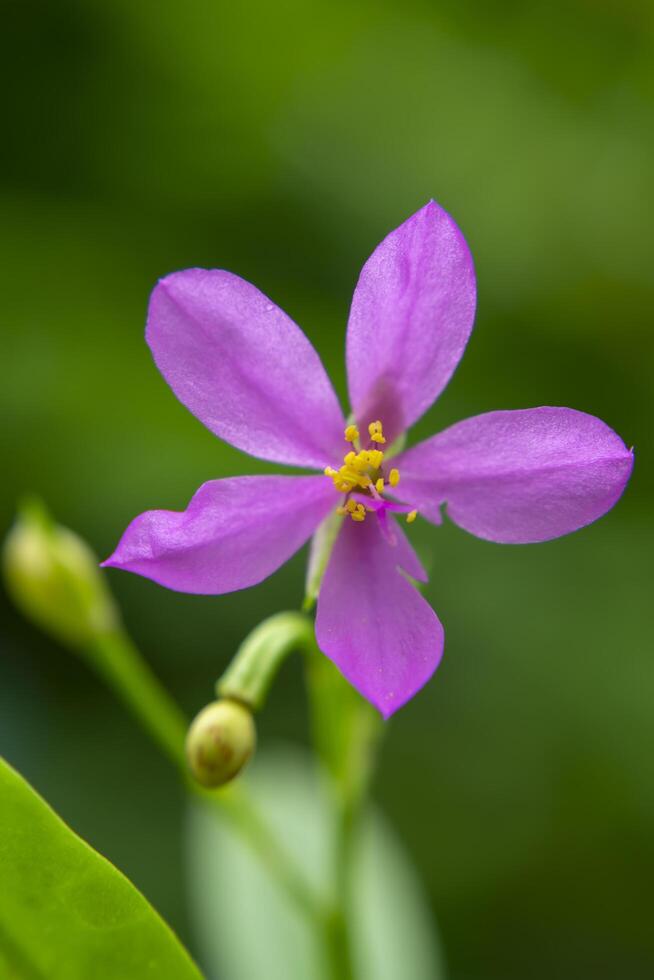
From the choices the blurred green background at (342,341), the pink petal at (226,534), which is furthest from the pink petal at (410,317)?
the blurred green background at (342,341)

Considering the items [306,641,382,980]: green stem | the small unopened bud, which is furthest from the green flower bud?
the small unopened bud

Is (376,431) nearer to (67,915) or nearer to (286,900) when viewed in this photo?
(67,915)

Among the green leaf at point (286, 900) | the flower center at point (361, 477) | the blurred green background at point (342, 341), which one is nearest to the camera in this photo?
the flower center at point (361, 477)

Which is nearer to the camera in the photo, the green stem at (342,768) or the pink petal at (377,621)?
the pink petal at (377,621)

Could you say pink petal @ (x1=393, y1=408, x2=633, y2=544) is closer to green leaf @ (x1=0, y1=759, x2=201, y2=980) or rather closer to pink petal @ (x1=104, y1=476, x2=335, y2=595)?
pink petal @ (x1=104, y1=476, x2=335, y2=595)

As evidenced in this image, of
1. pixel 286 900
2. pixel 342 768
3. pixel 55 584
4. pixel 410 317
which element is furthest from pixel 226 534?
pixel 286 900

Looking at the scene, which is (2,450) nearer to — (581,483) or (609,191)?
(609,191)

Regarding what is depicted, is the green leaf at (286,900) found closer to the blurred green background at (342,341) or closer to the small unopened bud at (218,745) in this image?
the blurred green background at (342,341)
